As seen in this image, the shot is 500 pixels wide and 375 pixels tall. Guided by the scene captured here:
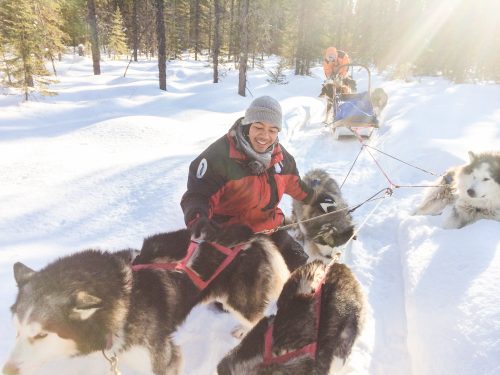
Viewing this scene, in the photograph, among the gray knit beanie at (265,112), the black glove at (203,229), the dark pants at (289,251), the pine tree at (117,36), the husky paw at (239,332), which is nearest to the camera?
the black glove at (203,229)

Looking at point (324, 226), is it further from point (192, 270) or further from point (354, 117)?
point (354, 117)

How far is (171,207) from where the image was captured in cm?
378

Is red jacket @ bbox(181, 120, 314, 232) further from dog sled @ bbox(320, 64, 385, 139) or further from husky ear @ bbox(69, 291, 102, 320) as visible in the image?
dog sled @ bbox(320, 64, 385, 139)

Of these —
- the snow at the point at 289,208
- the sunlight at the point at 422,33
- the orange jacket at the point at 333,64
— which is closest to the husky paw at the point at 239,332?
the snow at the point at 289,208

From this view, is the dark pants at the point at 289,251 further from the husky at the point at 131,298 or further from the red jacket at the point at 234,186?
the husky at the point at 131,298

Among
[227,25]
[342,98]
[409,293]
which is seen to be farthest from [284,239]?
[227,25]

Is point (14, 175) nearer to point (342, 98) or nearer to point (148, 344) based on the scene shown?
point (148, 344)

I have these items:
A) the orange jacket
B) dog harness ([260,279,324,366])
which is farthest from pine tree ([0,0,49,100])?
dog harness ([260,279,324,366])

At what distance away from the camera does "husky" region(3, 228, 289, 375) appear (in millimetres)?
1398

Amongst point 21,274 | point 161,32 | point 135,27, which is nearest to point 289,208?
point 21,274

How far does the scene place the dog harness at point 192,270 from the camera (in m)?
1.87

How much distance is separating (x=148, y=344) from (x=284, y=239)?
133cm

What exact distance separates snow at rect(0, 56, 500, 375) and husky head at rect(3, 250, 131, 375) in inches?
22.3

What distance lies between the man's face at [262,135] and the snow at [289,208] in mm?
1100
